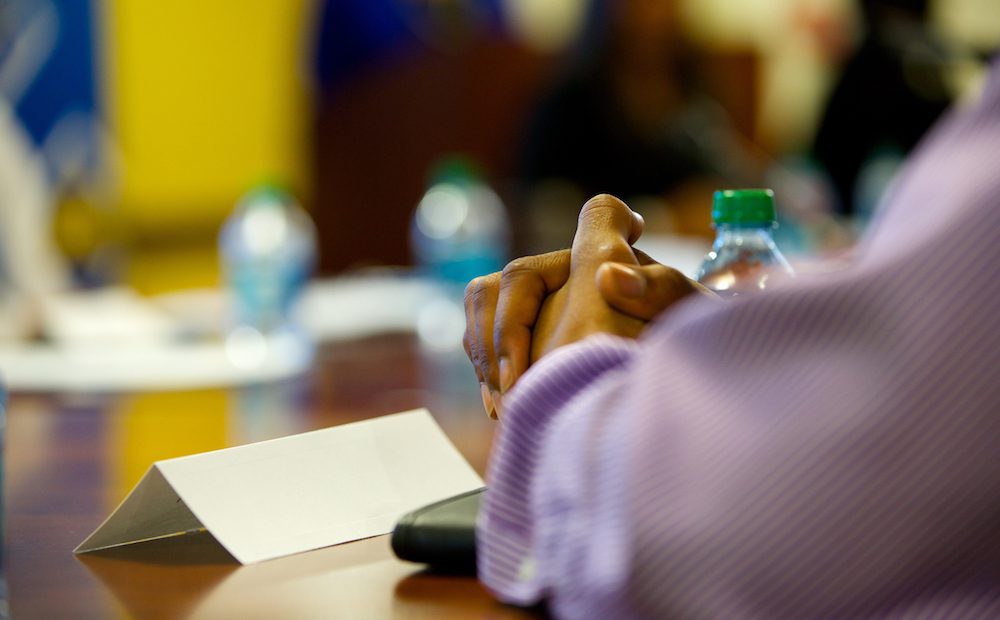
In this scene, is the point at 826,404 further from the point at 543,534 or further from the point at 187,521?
the point at 187,521

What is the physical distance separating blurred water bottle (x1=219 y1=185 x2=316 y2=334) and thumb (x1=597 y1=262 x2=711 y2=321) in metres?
1.54

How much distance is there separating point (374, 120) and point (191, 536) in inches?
156

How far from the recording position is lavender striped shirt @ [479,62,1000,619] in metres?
0.47

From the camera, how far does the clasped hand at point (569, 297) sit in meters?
0.62

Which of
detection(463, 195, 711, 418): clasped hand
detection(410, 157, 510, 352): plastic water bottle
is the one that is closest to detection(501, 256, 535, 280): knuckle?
detection(463, 195, 711, 418): clasped hand

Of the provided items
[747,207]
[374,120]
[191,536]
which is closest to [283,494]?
[191,536]

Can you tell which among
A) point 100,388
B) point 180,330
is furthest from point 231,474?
point 180,330

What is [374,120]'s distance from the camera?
15.1 feet

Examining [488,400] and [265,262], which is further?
[265,262]

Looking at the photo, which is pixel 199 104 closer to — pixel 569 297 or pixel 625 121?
pixel 625 121

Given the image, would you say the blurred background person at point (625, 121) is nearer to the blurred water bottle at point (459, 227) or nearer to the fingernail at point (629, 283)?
the blurred water bottle at point (459, 227)

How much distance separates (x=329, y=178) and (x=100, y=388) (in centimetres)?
321

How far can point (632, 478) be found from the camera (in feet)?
1.60

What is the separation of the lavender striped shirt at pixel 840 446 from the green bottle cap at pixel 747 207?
0.25 m
